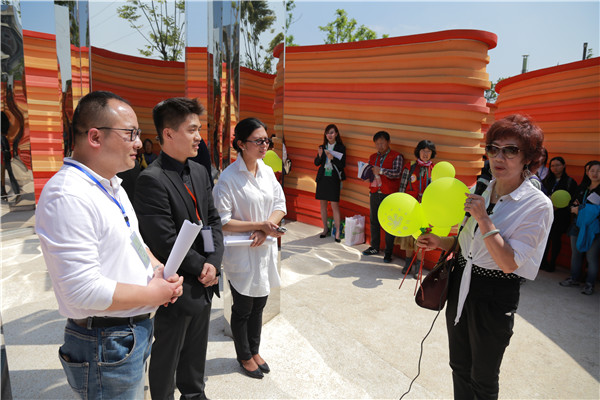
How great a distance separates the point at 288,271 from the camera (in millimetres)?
5137

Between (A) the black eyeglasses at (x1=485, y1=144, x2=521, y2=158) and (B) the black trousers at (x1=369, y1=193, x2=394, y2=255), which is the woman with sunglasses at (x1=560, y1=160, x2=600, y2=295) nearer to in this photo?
(B) the black trousers at (x1=369, y1=193, x2=394, y2=255)

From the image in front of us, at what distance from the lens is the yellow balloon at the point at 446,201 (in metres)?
2.04

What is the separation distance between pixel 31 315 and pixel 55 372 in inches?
43.2

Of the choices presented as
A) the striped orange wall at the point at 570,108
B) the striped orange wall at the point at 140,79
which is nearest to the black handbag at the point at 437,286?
the striped orange wall at the point at 140,79

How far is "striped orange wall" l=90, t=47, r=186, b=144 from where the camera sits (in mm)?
2914

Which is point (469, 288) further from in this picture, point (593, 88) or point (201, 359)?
point (593, 88)

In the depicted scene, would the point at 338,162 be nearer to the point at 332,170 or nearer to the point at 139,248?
the point at 332,170

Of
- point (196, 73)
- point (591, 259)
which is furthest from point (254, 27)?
point (591, 259)

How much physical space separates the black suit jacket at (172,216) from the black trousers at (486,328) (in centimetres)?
146

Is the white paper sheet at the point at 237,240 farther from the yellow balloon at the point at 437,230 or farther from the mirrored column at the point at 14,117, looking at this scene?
the mirrored column at the point at 14,117

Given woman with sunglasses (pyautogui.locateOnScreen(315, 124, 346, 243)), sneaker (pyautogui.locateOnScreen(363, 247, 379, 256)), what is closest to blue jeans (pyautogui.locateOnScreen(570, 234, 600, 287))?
sneaker (pyautogui.locateOnScreen(363, 247, 379, 256))

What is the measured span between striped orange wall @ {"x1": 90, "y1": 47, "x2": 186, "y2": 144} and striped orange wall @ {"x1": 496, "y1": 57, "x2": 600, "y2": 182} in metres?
5.79

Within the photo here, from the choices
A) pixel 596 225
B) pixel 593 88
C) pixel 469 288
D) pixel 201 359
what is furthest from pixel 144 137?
pixel 593 88

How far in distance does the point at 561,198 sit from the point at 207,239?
17.1ft
